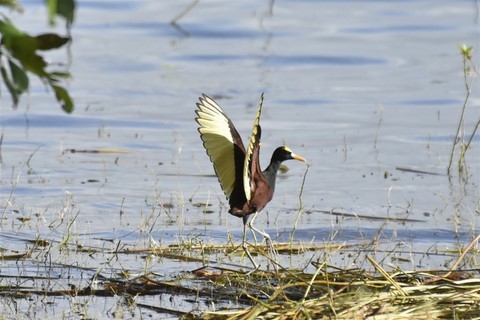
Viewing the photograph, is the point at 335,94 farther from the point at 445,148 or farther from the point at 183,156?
the point at 183,156

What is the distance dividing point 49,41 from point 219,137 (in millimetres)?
3700

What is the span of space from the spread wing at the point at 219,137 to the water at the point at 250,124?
0.79m

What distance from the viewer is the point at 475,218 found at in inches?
326

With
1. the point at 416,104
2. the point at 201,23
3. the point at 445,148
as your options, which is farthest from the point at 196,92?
the point at 201,23

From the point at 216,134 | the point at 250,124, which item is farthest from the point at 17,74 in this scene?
the point at 250,124

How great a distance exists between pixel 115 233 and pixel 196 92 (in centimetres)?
657

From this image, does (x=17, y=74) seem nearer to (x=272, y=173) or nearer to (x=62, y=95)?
(x=62, y=95)

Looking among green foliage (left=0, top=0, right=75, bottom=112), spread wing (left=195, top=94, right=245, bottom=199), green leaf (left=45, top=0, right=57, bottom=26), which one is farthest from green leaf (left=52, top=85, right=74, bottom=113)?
spread wing (left=195, top=94, right=245, bottom=199)

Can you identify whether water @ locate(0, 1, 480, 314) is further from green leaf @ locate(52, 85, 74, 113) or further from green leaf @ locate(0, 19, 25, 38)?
green leaf @ locate(0, 19, 25, 38)

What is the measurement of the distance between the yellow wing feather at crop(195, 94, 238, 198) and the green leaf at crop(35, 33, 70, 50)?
143 inches

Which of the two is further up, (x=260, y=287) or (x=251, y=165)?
(x=251, y=165)

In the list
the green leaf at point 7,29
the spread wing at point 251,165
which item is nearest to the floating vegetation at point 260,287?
the spread wing at point 251,165

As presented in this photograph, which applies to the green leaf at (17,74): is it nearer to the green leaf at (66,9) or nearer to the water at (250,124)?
the green leaf at (66,9)

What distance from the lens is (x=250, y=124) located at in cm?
1192
